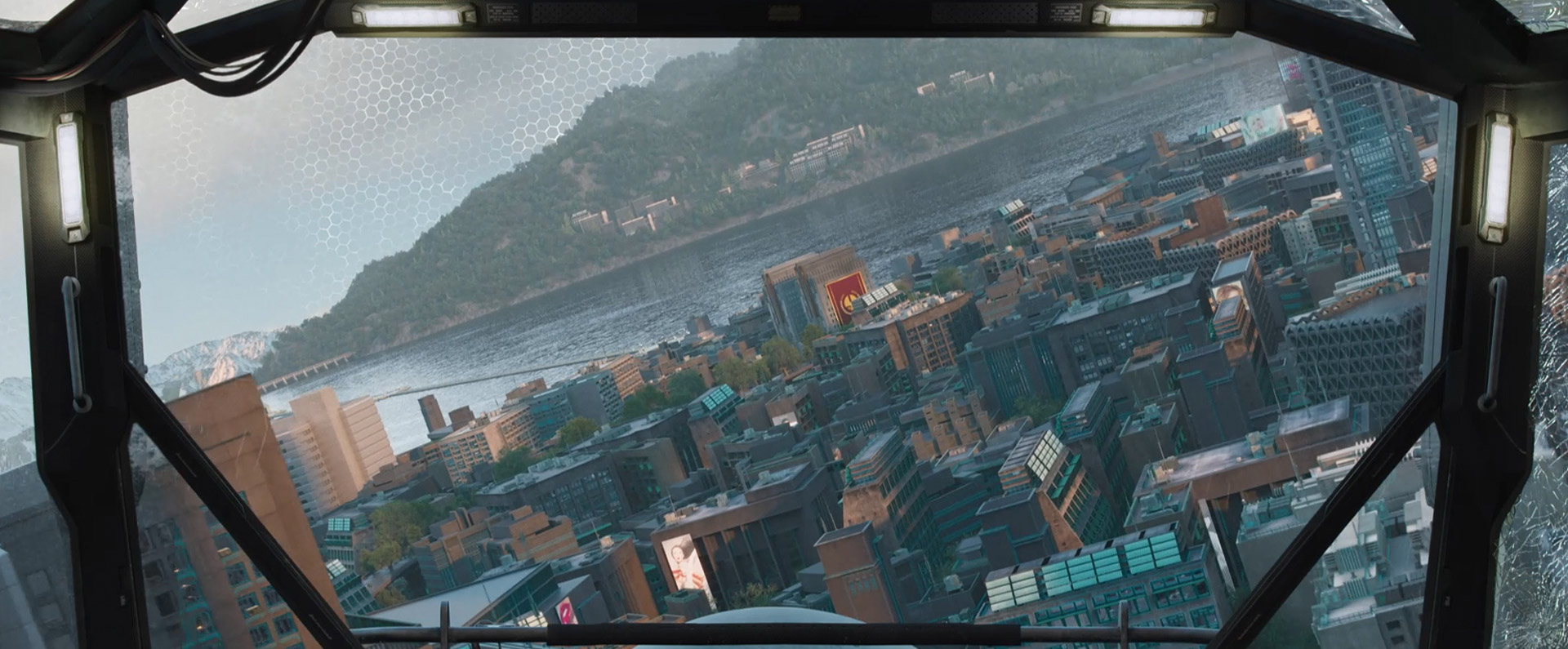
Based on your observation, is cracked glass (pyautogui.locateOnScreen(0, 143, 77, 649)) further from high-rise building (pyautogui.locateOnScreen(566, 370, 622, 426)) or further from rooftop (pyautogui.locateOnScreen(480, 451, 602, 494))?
high-rise building (pyautogui.locateOnScreen(566, 370, 622, 426))

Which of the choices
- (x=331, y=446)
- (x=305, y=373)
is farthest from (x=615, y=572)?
(x=305, y=373)

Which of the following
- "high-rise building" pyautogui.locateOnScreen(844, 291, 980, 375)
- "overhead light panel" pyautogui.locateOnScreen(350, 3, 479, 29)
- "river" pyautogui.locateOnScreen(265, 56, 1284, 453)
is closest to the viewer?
"overhead light panel" pyautogui.locateOnScreen(350, 3, 479, 29)

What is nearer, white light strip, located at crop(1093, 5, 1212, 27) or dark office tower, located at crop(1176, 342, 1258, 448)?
white light strip, located at crop(1093, 5, 1212, 27)

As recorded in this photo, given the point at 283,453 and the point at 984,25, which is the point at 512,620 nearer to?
the point at 283,453

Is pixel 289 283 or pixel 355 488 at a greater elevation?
pixel 289 283

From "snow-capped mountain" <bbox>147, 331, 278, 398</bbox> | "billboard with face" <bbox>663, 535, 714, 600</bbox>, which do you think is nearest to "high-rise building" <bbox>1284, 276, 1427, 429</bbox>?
"billboard with face" <bbox>663, 535, 714, 600</bbox>

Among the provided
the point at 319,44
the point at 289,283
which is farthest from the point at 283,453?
the point at 319,44

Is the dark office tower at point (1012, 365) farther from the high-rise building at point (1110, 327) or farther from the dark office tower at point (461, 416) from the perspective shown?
the dark office tower at point (461, 416)
